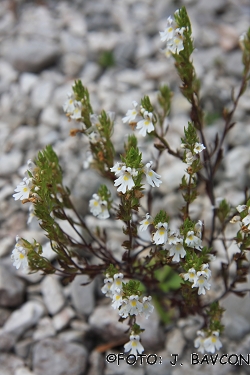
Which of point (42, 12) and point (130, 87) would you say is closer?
point (130, 87)

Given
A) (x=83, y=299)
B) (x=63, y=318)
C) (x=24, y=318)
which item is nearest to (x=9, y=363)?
(x=24, y=318)

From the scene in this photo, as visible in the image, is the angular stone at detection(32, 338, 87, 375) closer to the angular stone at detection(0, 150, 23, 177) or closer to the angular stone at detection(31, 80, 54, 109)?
the angular stone at detection(0, 150, 23, 177)

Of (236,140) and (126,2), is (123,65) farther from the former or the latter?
(236,140)

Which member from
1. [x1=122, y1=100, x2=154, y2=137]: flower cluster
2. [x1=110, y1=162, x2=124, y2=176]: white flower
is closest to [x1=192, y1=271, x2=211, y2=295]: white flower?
[x1=110, y1=162, x2=124, y2=176]: white flower

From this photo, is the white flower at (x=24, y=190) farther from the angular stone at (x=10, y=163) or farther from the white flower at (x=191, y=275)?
the angular stone at (x=10, y=163)

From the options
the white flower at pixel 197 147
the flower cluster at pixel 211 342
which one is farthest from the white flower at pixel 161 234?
the flower cluster at pixel 211 342

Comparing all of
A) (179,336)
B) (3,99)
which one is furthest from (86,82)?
(179,336)

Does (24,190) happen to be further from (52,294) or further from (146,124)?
(52,294)
